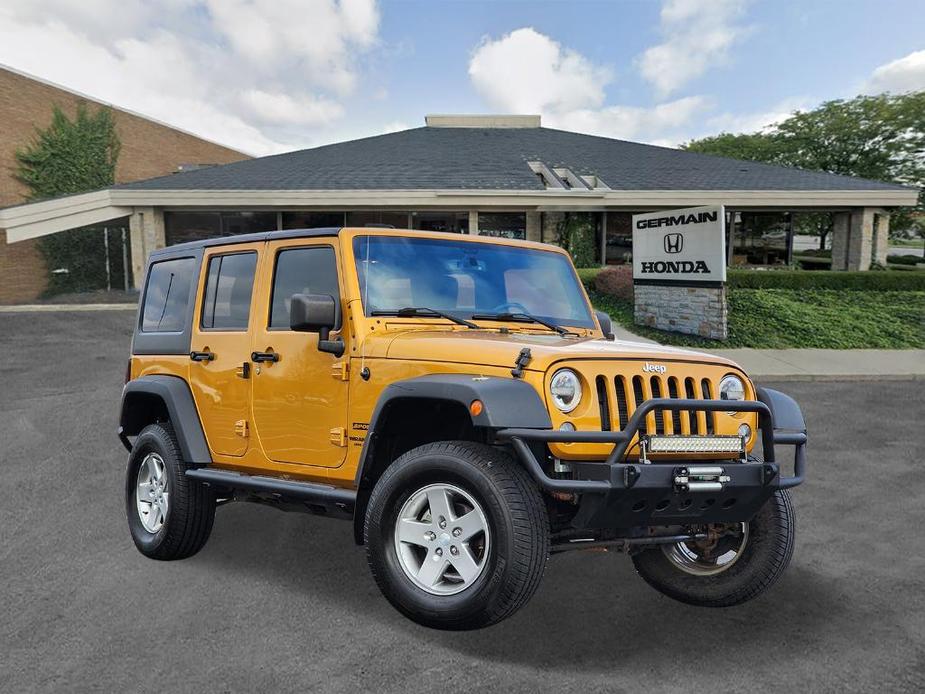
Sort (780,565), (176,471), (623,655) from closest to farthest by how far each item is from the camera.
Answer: (623,655) → (780,565) → (176,471)

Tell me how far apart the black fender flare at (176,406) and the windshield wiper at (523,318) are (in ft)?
6.50

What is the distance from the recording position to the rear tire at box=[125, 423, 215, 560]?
16.8ft

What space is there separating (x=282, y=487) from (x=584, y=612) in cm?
180

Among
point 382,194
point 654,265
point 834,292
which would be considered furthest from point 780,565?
point 382,194

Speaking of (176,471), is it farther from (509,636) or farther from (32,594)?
(509,636)

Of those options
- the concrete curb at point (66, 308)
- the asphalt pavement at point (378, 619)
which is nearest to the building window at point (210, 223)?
the concrete curb at point (66, 308)

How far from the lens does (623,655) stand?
3.73 meters

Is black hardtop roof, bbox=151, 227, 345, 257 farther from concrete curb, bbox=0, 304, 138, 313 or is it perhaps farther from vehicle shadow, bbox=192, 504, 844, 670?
concrete curb, bbox=0, 304, 138, 313

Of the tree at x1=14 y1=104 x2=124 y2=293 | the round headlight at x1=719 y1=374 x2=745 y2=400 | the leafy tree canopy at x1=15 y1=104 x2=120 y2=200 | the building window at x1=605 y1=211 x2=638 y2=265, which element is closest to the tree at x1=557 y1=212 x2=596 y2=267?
the building window at x1=605 y1=211 x2=638 y2=265

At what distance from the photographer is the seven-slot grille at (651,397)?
373 cm

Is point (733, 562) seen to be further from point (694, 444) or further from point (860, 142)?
point (860, 142)

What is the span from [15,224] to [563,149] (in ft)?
63.4

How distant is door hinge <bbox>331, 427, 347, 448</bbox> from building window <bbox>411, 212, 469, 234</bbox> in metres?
24.1

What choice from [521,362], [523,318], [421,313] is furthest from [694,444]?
[421,313]
